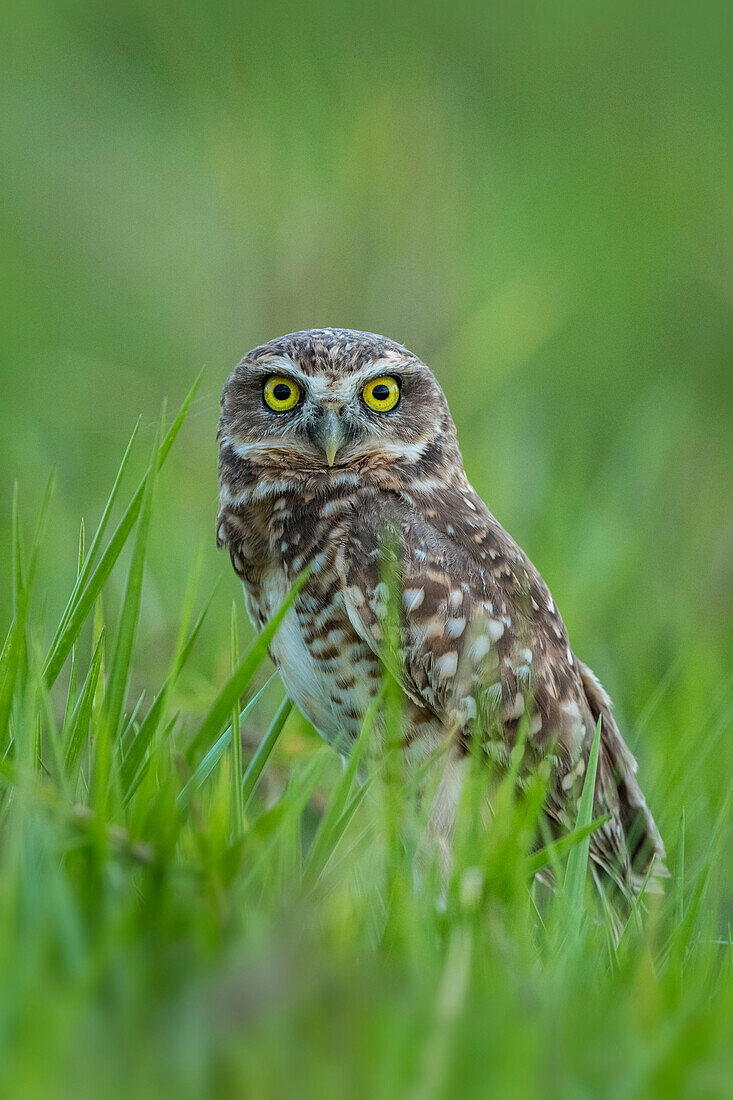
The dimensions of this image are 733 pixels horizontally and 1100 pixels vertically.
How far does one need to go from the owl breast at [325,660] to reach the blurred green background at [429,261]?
514 mm

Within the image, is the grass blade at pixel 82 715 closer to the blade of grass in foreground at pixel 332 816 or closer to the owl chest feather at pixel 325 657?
the blade of grass in foreground at pixel 332 816

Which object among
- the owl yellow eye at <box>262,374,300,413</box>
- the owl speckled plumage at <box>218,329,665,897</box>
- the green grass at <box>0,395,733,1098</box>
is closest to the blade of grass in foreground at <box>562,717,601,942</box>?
the green grass at <box>0,395,733,1098</box>

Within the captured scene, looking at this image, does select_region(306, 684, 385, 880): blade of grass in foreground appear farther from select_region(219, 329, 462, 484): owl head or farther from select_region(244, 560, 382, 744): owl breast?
select_region(219, 329, 462, 484): owl head

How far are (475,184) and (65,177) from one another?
231 cm

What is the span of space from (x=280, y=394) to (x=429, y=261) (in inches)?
92.1

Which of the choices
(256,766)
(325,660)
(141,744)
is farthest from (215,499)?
(141,744)

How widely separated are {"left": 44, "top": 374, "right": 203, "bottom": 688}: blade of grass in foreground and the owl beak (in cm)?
69

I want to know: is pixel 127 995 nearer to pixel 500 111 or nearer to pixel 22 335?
pixel 22 335

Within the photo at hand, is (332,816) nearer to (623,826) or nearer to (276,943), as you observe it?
(276,943)

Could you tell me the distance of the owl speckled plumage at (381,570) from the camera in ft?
8.12

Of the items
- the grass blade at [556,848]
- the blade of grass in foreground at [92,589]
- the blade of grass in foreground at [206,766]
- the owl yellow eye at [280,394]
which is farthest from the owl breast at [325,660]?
the grass blade at [556,848]

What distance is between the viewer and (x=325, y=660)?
2471 mm

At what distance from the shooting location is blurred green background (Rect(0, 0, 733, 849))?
395cm

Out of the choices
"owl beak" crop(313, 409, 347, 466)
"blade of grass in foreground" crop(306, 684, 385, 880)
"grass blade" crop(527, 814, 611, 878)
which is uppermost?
"owl beak" crop(313, 409, 347, 466)
